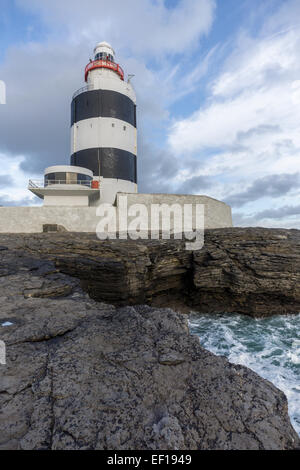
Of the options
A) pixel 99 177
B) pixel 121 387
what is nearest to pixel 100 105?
pixel 99 177

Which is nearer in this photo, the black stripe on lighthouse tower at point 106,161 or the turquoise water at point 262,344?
the turquoise water at point 262,344

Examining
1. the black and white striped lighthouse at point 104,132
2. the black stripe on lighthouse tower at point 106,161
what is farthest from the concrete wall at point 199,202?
the black stripe on lighthouse tower at point 106,161

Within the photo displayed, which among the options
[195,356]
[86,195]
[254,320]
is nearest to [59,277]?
[195,356]

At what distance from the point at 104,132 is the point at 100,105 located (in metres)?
2.51

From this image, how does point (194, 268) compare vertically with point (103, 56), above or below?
below

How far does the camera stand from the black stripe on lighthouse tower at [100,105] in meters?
20.8

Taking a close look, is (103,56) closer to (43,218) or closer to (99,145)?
(99,145)

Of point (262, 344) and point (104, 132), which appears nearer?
point (262, 344)

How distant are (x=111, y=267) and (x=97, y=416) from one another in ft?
19.6

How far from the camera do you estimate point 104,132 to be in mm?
20672

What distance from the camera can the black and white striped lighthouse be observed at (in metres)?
20.7

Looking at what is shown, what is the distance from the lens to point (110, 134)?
20797mm

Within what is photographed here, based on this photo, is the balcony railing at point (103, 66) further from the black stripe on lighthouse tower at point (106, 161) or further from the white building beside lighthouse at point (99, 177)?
the black stripe on lighthouse tower at point (106, 161)

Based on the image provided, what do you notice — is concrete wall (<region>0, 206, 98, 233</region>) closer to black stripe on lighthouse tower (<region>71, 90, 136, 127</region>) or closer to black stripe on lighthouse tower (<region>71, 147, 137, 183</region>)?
black stripe on lighthouse tower (<region>71, 147, 137, 183</region>)
